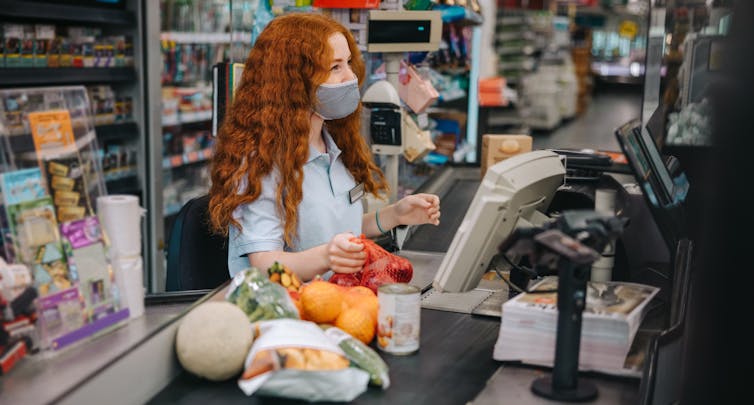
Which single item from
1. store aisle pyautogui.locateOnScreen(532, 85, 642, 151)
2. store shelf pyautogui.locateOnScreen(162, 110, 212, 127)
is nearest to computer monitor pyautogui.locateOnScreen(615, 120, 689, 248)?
store shelf pyautogui.locateOnScreen(162, 110, 212, 127)

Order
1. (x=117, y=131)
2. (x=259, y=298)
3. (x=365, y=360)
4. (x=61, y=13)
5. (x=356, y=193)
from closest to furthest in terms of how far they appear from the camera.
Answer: (x=365, y=360), (x=259, y=298), (x=356, y=193), (x=61, y=13), (x=117, y=131)

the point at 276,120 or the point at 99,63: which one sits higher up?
the point at 99,63

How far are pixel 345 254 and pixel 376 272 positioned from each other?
13 centimetres

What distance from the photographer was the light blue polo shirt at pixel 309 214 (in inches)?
92.7

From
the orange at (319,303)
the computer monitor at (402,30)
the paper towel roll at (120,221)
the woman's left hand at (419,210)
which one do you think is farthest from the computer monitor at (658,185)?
the computer monitor at (402,30)

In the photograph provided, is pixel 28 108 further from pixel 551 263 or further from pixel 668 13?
pixel 668 13

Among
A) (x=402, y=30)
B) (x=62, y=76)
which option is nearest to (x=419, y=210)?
(x=402, y=30)

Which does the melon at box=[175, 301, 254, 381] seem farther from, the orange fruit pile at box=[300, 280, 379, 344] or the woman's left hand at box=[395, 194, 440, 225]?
the woman's left hand at box=[395, 194, 440, 225]

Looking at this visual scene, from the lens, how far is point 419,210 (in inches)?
98.5

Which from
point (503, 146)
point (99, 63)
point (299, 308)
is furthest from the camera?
point (99, 63)

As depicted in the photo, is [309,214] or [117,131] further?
[117,131]

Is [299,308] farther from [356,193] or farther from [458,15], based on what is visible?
[458,15]

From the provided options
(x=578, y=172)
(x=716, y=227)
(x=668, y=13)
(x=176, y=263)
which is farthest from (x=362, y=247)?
(x=668, y=13)

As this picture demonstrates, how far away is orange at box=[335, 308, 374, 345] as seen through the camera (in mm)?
1828
